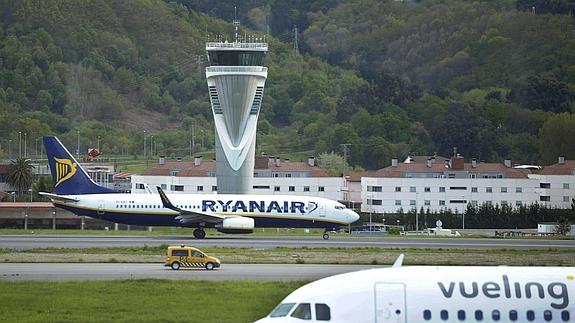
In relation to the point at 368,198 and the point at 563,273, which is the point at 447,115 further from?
the point at 563,273

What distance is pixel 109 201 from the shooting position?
82938mm

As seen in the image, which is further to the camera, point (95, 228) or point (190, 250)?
point (95, 228)

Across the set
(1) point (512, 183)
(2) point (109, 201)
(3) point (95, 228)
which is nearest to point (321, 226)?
(2) point (109, 201)

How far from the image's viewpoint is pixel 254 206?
8325cm

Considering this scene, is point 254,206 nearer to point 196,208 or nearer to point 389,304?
point 196,208

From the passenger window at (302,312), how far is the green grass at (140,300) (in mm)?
10933

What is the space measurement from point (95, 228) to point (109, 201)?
1528cm

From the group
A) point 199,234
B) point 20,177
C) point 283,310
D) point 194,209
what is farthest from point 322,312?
point 20,177

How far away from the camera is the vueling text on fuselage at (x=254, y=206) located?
83.2m

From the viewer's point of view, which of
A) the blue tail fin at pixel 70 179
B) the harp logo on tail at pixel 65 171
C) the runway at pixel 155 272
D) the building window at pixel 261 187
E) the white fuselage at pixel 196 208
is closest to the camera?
the runway at pixel 155 272

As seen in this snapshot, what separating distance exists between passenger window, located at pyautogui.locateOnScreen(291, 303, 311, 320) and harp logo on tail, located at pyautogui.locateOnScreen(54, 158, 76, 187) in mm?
60126

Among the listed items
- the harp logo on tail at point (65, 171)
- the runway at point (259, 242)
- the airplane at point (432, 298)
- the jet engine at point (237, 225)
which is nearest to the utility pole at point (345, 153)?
the runway at point (259, 242)

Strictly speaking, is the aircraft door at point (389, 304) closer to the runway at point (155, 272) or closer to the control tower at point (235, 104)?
the runway at point (155, 272)

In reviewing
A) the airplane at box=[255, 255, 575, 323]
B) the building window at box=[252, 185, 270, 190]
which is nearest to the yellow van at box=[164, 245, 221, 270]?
the airplane at box=[255, 255, 575, 323]
